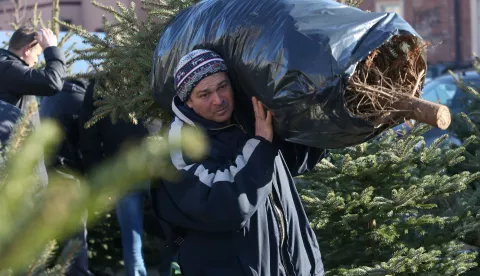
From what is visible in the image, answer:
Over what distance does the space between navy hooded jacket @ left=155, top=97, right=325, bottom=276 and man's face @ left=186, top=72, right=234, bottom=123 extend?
0.04m

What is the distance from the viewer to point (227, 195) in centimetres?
Answer: 250

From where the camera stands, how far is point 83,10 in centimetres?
1550

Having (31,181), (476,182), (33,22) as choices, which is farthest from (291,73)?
(33,22)

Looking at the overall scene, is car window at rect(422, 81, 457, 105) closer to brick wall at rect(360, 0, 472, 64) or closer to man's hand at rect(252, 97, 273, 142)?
man's hand at rect(252, 97, 273, 142)

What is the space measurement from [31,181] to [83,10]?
14850 millimetres

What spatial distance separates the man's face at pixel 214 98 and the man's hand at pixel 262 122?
0.41ft

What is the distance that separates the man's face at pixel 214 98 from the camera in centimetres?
269

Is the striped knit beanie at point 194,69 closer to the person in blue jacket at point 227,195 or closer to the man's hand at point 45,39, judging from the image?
the person in blue jacket at point 227,195

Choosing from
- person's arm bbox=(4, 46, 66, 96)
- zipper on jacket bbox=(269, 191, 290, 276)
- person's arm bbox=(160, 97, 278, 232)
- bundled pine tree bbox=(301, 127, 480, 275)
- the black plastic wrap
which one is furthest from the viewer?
person's arm bbox=(4, 46, 66, 96)

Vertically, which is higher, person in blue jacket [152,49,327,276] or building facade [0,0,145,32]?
person in blue jacket [152,49,327,276]

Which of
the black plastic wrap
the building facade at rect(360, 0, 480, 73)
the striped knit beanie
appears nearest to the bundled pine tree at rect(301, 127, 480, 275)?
the black plastic wrap

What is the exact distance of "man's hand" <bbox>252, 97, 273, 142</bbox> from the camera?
262cm

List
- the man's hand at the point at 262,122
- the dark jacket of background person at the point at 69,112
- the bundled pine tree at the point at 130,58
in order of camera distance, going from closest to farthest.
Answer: the man's hand at the point at 262,122 < the bundled pine tree at the point at 130,58 < the dark jacket of background person at the point at 69,112

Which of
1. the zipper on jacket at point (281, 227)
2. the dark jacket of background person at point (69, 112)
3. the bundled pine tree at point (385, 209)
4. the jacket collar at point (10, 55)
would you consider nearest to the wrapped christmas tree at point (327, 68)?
the zipper on jacket at point (281, 227)
